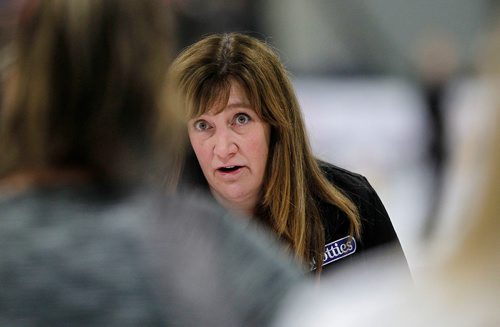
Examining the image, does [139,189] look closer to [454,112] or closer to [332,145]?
[332,145]

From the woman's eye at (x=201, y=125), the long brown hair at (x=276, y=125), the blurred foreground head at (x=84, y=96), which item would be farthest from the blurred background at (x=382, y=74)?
the blurred foreground head at (x=84, y=96)

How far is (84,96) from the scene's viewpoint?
1.40 metres

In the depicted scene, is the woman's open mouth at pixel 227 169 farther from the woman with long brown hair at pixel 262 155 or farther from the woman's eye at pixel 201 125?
the woman's eye at pixel 201 125

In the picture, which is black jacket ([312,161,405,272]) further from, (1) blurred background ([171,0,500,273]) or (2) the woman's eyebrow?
(1) blurred background ([171,0,500,273])

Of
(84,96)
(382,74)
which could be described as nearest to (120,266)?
(84,96)

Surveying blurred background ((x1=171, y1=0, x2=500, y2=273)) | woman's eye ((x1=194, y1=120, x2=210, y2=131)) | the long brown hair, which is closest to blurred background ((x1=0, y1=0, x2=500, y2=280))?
blurred background ((x1=171, y1=0, x2=500, y2=273))

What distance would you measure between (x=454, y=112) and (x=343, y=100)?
1304 mm

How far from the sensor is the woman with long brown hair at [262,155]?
2.62 meters

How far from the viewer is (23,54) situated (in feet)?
4.72

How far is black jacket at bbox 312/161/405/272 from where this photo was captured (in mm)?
2592

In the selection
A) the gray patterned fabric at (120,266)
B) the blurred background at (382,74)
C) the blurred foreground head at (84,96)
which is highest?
the blurred background at (382,74)

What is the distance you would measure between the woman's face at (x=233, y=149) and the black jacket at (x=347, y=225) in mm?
214

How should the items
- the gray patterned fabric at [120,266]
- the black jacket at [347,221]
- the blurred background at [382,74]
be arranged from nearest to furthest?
1. the gray patterned fabric at [120,266]
2. the black jacket at [347,221]
3. the blurred background at [382,74]

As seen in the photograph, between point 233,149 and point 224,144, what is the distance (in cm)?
3
